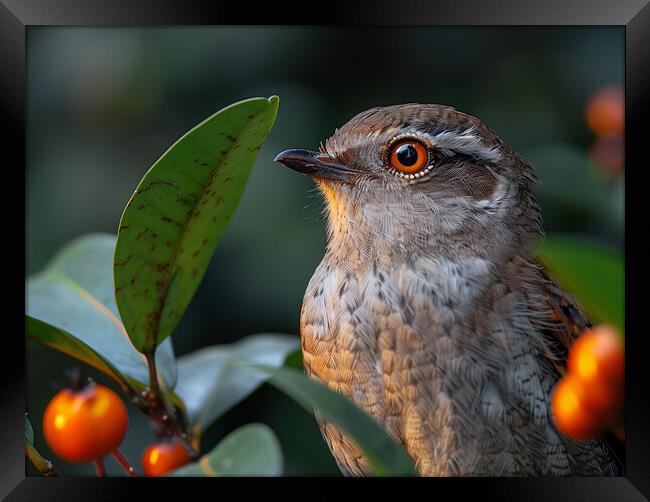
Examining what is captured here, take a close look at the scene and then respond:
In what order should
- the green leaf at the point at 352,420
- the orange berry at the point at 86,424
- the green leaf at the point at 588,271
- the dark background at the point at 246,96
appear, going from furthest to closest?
the dark background at the point at 246,96 → the orange berry at the point at 86,424 → the green leaf at the point at 352,420 → the green leaf at the point at 588,271

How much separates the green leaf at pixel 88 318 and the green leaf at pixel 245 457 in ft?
0.88

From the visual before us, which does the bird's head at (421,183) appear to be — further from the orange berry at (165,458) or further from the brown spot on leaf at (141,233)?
the orange berry at (165,458)

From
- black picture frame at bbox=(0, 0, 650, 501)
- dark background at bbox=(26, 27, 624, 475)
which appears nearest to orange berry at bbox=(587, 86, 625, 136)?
black picture frame at bbox=(0, 0, 650, 501)

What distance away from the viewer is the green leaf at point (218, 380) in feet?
6.83

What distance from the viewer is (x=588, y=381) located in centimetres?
174

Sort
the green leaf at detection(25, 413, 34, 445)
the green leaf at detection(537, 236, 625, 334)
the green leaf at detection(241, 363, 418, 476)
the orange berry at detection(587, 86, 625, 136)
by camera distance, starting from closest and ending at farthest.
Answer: the green leaf at detection(537, 236, 625, 334)
the green leaf at detection(241, 363, 418, 476)
the green leaf at detection(25, 413, 34, 445)
the orange berry at detection(587, 86, 625, 136)

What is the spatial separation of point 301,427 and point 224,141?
152 cm

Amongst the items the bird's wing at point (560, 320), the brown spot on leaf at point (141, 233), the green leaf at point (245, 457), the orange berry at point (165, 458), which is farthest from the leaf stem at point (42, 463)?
the bird's wing at point (560, 320)

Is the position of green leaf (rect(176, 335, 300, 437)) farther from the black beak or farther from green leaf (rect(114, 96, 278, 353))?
the black beak

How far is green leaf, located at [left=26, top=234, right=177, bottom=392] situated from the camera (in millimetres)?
1930

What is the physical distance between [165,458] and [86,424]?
19 centimetres

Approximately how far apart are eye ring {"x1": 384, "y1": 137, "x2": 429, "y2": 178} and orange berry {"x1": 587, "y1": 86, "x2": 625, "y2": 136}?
56 centimetres
